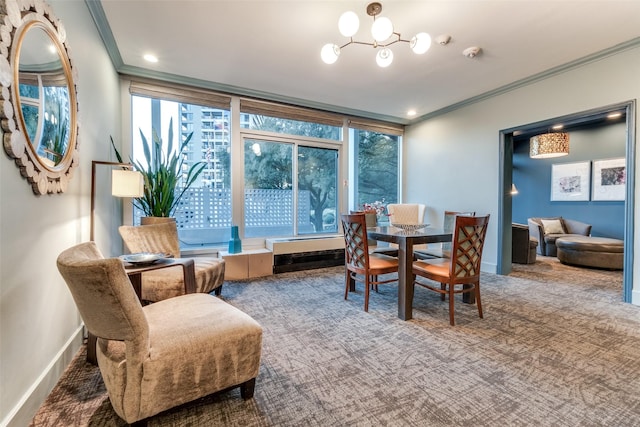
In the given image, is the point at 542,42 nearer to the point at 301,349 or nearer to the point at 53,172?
the point at 301,349

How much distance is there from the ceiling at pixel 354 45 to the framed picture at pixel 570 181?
10.7 ft

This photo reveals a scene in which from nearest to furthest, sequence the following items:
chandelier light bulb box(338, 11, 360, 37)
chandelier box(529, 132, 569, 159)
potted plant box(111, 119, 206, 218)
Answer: chandelier light bulb box(338, 11, 360, 37) → potted plant box(111, 119, 206, 218) → chandelier box(529, 132, 569, 159)

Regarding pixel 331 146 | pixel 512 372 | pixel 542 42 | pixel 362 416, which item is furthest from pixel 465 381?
pixel 331 146

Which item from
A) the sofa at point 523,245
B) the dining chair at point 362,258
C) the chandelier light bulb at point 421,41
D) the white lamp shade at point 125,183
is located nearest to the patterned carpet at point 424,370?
the dining chair at point 362,258

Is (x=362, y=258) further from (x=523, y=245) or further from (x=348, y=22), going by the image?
(x=523, y=245)

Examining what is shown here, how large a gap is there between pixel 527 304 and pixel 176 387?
324 cm

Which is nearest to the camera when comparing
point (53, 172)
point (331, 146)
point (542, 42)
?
point (53, 172)

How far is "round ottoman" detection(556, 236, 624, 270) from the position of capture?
4125 millimetres

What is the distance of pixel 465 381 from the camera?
5.18 ft

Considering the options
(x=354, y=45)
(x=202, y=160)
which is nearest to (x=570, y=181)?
(x=354, y=45)

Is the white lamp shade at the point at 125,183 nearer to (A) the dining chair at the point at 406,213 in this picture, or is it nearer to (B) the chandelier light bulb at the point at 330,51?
(B) the chandelier light bulb at the point at 330,51

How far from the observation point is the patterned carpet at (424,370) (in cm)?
133

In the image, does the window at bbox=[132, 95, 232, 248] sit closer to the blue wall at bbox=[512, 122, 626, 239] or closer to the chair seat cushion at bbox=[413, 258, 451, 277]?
the chair seat cushion at bbox=[413, 258, 451, 277]

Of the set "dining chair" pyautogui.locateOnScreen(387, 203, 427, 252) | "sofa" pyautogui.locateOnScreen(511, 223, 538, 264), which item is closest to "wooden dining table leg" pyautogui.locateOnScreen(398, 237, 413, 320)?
"dining chair" pyautogui.locateOnScreen(387, 203, 427, 252)
